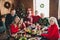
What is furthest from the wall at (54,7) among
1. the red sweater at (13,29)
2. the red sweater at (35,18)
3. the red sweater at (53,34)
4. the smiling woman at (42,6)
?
the red sweater at (53,34)

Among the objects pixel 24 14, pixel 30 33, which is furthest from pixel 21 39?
pixel 24 14

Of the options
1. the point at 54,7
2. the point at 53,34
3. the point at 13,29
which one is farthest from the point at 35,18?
the point at 53,34

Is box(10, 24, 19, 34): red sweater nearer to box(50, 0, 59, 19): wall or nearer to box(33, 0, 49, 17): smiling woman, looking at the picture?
box(33, 0, 49, 17): smiling woman

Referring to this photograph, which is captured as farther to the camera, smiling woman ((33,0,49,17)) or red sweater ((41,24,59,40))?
smiling woman ((33,0,49,17))

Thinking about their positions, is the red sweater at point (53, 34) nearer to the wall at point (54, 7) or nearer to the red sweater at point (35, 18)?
the red sweater at point (35, 18)

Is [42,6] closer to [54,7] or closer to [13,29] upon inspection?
[54,7]

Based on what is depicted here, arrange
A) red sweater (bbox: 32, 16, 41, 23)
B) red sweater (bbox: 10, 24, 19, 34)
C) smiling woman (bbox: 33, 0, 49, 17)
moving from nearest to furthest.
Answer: red sweater (bbox: 10, 24, 19, 34)
red sweater (bbox: 32, 16, 41, 23)
smiling woman (bbox: 33, 0, 49, 17)

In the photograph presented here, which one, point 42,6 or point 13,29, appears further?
point 42,6

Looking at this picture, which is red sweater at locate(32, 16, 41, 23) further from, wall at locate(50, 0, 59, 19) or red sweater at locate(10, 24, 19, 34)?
red sweater at locate(10, 24, 19, 34)

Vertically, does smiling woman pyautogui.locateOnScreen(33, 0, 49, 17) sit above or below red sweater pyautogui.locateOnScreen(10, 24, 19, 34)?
above

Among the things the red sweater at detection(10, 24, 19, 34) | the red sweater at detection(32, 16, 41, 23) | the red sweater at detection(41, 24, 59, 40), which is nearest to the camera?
the red sweater at detection(41, 24, 59, 40)

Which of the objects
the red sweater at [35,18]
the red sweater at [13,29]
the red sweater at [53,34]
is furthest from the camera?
the red sweater at [35,18]

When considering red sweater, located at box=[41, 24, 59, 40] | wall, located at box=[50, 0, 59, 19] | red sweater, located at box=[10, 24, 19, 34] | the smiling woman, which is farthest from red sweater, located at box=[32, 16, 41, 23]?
red sweater, located at box=[41, 24, 59, 40]

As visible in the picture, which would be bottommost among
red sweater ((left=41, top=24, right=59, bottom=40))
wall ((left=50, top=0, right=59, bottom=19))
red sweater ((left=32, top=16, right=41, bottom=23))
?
red sweater ((left=41, top=24, right=59, bottom=40))
